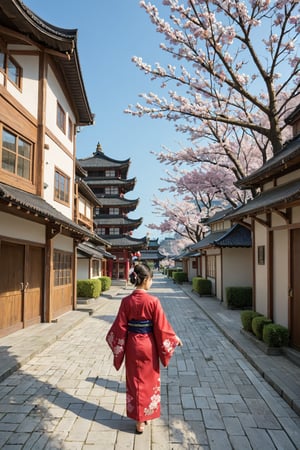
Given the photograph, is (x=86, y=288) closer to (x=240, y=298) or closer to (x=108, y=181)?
(x=240, y=298)

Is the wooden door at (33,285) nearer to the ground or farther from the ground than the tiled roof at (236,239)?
nearer to the ground

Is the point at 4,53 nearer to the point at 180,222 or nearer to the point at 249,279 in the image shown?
the point at 249,279

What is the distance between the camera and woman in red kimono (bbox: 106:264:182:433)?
12.2 ft

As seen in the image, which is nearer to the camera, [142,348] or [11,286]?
[142,348]

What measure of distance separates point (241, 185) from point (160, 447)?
7356 mm

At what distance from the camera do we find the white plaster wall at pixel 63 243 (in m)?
11.1

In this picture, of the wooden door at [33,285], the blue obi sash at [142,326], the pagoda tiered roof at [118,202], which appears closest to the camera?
the blue obi sash at [142,326]

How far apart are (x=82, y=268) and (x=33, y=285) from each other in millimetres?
9788

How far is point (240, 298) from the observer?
13.3 metres

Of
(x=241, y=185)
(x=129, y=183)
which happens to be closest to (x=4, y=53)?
(x=241, y=185)

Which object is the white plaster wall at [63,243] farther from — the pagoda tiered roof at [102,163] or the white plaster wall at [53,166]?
the pagoda tiered roof at [102,163]

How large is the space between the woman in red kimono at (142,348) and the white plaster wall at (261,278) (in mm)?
4892

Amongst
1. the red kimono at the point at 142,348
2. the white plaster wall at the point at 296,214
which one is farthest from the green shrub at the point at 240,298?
the red kimono at the point at 142,348

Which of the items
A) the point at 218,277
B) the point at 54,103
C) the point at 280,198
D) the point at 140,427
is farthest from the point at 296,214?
the point at 218,277
